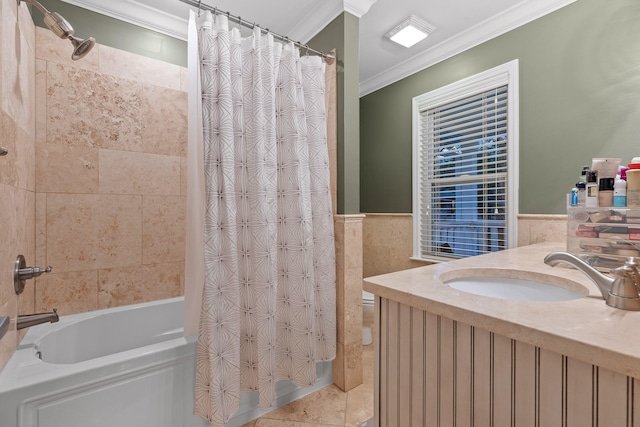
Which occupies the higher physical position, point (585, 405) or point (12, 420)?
point (585, 405)

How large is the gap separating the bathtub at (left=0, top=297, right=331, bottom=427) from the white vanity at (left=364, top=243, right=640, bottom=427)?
3.24 feet

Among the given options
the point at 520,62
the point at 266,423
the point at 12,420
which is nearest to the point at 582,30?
the point at 520,62

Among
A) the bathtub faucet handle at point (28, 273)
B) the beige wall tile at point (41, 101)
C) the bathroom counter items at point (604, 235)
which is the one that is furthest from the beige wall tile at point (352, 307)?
the beige wall tile at point (41, 101)

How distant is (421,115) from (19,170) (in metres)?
2.81

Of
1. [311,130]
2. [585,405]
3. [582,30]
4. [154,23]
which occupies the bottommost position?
[585,405]

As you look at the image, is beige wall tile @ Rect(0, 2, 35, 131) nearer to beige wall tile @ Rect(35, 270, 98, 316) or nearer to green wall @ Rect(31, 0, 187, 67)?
green wall @ Rect(31, 0, 187, 67)

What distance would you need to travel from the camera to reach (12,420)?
989 mm

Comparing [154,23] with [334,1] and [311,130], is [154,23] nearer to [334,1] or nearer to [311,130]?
[334,1]

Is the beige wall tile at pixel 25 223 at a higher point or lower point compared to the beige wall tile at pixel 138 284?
higher

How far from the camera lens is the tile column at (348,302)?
5.85 ft

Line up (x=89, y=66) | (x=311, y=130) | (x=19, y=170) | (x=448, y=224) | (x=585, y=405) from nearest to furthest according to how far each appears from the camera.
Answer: (x=585, y=405), (x=19, y=170), (x=311, y=130), (x=89, y=66), (x=448, y=224)

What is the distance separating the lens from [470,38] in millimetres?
→ 2264

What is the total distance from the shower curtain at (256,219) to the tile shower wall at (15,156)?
0.68 m

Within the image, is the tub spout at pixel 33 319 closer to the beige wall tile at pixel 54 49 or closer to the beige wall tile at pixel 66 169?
the beige wall tile at pixel 66 169
